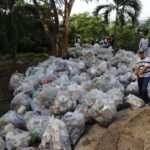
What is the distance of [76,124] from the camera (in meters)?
7.16

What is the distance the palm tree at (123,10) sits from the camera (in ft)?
70.0

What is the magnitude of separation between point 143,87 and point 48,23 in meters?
9.20

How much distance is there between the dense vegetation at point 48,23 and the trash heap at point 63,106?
3.94m

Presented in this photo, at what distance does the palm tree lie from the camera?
840 inches

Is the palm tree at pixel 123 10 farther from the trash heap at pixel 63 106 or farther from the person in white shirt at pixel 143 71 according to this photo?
the person in white shirt at pixel 143 71

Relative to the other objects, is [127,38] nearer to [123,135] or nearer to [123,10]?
[123,10]

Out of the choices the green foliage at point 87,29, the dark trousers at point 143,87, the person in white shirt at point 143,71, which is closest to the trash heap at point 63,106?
the dark trousers at point 143,87

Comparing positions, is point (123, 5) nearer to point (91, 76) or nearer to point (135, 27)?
point (135, 27)

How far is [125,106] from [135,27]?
15298 millimetres

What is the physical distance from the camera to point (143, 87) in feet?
27.7

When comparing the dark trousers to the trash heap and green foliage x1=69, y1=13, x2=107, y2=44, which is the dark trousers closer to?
the trash heap

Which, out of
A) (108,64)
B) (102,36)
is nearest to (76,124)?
(108,64)

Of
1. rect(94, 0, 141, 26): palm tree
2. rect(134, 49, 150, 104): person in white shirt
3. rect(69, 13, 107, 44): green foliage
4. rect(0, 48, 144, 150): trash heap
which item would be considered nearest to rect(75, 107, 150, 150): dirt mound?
rect(0, 48, 144, 150): trash heap

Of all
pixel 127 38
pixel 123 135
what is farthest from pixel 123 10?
pixel 123 135
